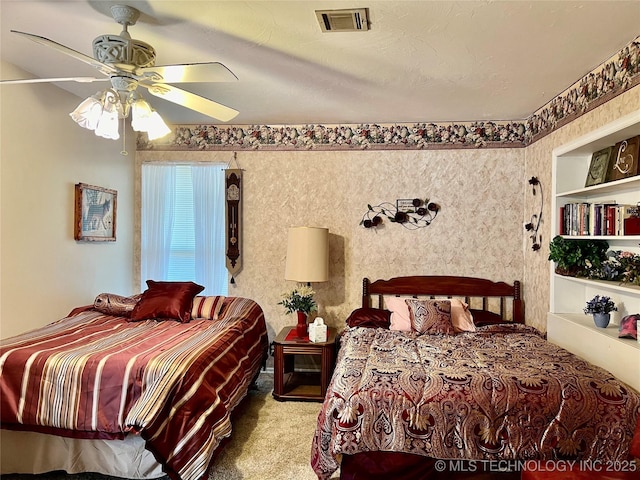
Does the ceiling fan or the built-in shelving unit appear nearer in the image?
the ceiling fan

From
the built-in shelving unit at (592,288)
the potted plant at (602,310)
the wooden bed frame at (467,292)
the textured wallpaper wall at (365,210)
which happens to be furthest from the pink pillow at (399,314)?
the potted plant at (602,310)

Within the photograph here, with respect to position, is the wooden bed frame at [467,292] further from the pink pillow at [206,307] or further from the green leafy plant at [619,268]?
the pink pillow at [206,307]

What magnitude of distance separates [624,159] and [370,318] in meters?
2.18

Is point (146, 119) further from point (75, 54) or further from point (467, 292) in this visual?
point (467, 292)

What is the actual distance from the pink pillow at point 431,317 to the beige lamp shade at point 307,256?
2.78 feet

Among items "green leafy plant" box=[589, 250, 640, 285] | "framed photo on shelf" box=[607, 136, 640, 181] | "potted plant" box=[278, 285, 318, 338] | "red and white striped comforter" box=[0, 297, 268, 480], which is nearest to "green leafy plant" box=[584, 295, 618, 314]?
"green leafy plant" box=[589, 250, 640, 285]

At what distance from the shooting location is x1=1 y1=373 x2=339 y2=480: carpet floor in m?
2.40

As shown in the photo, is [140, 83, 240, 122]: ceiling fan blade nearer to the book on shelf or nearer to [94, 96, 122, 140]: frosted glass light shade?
[94, 96, 122, 140]: frosted glass light shade

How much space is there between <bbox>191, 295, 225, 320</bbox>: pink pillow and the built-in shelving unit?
8.79 feet

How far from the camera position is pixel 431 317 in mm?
3439

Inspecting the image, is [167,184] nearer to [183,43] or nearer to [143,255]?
[143,255]

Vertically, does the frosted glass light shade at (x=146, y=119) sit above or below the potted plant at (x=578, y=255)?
above

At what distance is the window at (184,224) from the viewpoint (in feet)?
13.8

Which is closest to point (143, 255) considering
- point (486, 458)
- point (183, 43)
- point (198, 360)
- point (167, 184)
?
point (167, 184)
